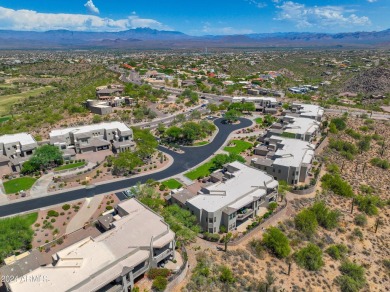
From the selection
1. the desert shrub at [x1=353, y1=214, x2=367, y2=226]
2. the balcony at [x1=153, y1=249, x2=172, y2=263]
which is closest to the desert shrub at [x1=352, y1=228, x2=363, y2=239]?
the desert shrub at [x1=353, y1=214, x2=367, y2=226]

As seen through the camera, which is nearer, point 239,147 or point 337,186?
point 337,186

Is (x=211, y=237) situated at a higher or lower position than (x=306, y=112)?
lower

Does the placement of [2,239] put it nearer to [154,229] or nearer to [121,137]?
[154,229]

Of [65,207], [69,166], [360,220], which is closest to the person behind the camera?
[65,207]

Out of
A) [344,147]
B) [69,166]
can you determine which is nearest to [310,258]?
[344,147]

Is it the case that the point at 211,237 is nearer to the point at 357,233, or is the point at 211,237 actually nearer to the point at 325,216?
the point at 325,216

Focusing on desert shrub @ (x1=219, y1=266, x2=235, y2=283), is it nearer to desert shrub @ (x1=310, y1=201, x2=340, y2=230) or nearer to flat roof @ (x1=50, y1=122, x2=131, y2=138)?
desert shrub @ (x1=310, y1=201, x2=340, y2=230)
